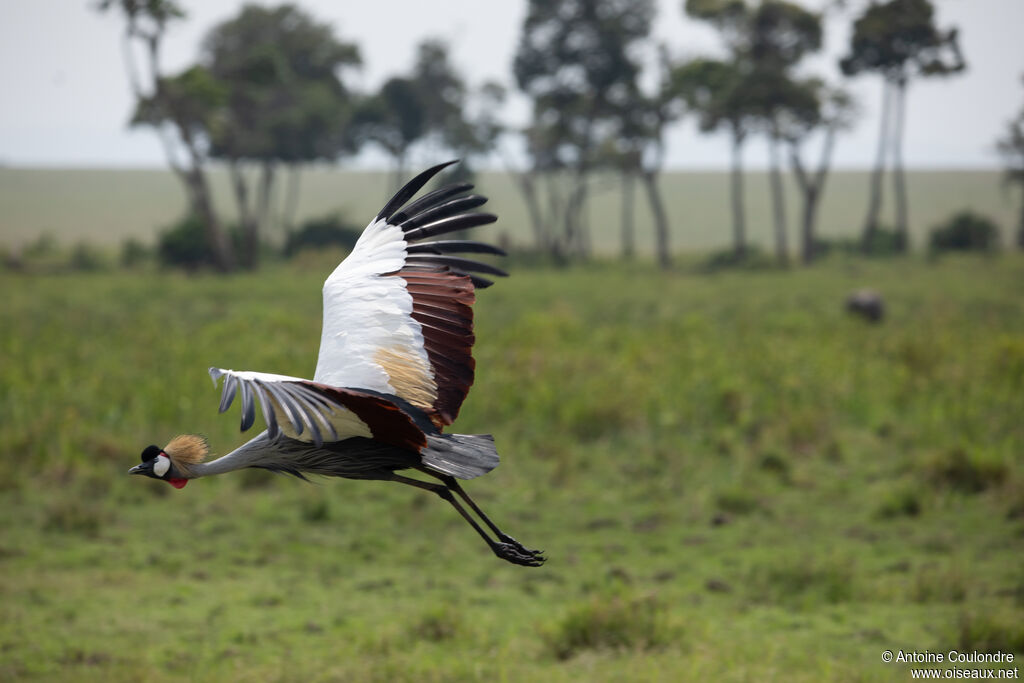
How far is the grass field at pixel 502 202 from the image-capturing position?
219 feet

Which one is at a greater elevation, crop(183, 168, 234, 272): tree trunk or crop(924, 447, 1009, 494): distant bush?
crop(183, 168, 234, 272): tree trunk

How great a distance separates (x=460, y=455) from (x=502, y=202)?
8379 cm

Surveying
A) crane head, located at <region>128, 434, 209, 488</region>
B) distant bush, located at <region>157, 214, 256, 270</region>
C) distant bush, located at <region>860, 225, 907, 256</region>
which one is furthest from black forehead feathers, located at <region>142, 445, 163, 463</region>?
distant bush, located at <region>860, 225, 907, 256</region>

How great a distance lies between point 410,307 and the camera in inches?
151

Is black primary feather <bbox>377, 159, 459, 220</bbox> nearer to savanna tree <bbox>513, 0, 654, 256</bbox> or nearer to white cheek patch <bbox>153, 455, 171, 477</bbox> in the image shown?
white cheek patch <bbox>153, 455, 171, 477</bbox>

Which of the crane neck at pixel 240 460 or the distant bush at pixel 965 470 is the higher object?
the crane neck at pixel 240 460

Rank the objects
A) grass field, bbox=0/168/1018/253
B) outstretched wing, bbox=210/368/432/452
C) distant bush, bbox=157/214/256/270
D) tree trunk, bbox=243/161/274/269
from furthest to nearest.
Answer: grass field, bbox=0/168/1018/253
tree trunk, bbox=243/161/274/269
distant bush, bbox=157/214/256/270
outstretched wing, bbox=210/368/432/452

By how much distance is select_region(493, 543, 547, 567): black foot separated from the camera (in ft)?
12.2

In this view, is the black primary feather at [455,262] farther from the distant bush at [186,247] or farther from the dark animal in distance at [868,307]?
the distant bush at [186,247]

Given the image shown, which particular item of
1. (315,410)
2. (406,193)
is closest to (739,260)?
(406,193)

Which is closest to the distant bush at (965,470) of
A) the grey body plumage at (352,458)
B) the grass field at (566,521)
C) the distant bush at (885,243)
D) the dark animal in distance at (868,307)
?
the grass field at (566,521)

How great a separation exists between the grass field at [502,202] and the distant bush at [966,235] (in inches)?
781

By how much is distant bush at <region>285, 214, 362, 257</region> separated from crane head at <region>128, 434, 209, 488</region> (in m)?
35.4

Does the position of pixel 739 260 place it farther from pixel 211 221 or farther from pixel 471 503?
pixel 471 503
